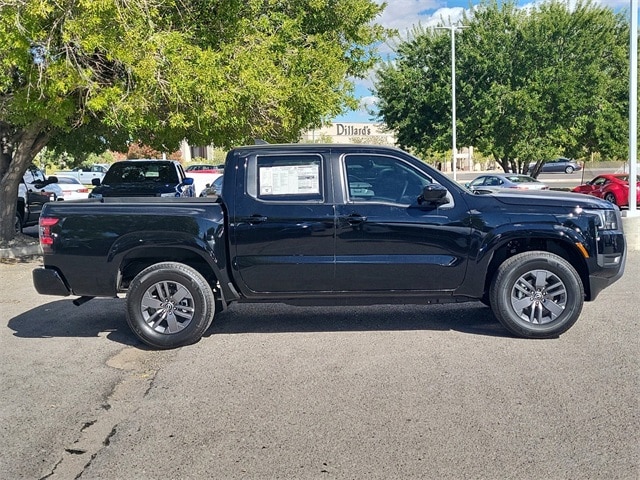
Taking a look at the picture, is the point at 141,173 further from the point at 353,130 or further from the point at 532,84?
the point at 353,130

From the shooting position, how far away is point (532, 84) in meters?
27.4

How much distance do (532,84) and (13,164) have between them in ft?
68.5

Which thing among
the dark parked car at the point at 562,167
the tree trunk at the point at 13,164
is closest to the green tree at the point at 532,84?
the tree trunk at the point at 13,164

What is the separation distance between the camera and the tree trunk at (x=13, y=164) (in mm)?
13117

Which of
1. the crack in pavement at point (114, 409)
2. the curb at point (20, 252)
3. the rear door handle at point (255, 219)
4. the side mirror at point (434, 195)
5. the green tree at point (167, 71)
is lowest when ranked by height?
the crack in pavement at point (114, 409)

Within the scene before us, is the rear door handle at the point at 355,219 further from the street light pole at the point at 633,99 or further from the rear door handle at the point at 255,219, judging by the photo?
the street light pole at the point at 633,99

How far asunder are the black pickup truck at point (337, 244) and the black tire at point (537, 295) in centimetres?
1

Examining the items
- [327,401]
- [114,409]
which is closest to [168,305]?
[114,409]

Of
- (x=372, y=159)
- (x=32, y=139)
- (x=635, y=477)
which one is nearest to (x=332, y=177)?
(x=372, y=159)

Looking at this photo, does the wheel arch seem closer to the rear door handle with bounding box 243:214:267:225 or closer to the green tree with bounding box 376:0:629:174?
the rear door handle with bounding box 243:214:267:225

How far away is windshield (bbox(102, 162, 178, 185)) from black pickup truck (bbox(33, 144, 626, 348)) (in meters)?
9.82

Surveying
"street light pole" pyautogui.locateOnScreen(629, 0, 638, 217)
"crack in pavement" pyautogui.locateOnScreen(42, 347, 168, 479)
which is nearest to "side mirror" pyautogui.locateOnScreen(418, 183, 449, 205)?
"crack in pavement" pyautogui.locateOnScreen(42, 347, 168, 479)

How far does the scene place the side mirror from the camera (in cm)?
634

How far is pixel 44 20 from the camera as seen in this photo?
914 cm
